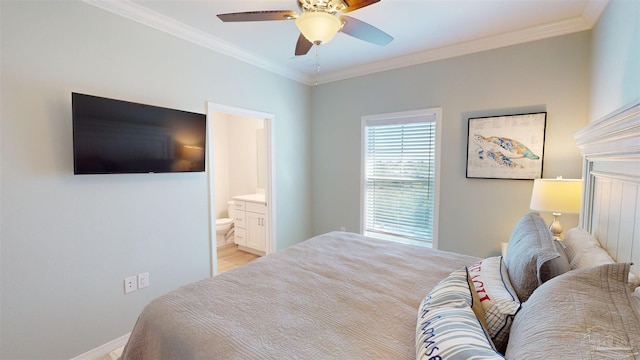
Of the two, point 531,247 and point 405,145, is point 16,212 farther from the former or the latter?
point 405,145

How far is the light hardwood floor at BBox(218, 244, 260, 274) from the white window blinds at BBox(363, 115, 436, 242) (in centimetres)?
184

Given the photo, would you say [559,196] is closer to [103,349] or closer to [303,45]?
[303,45]

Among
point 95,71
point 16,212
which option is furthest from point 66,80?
point 16,212

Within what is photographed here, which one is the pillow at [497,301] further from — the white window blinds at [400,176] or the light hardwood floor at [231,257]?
the light hardwood floor at [231,257]

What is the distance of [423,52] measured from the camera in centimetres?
293

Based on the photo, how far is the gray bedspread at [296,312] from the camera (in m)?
0.98

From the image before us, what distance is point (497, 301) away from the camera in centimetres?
97

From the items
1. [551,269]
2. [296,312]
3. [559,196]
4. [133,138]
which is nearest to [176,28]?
[133,138]

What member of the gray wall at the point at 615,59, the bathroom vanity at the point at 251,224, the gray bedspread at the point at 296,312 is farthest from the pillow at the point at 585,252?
the bathroom vanity at the point at 251,224

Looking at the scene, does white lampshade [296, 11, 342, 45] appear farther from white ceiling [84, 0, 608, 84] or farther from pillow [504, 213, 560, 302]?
pillow [504, 213, 560, 302]

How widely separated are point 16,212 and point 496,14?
3725 millimetres

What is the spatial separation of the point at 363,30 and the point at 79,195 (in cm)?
229

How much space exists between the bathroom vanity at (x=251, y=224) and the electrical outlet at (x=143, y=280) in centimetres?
155

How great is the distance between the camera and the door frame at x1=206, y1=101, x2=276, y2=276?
2728 millimetres
